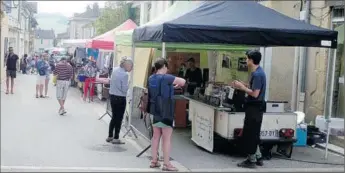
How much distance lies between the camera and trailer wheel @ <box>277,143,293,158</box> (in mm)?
9336

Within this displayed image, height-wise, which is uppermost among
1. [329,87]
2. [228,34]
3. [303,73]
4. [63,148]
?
[228,34]

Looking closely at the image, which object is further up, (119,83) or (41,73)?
(119,83)

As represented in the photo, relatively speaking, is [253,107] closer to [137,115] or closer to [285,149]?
[285,149]

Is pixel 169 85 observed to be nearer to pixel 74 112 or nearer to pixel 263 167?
pixel 263 167

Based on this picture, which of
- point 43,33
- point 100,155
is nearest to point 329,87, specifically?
point 100,155

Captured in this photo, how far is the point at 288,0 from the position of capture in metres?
13.9

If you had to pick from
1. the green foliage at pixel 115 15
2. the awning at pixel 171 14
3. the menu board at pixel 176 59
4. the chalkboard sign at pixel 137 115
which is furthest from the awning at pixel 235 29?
the green foliage at pixel 115 15

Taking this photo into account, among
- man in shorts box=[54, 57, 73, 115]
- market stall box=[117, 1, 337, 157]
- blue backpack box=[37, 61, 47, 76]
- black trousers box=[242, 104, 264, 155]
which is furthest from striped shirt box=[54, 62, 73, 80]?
black trousers box=[242, 104, 264, 155]

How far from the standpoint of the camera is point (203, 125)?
9711mm

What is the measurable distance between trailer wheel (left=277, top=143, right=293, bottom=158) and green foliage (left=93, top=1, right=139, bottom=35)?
2830 centimetres

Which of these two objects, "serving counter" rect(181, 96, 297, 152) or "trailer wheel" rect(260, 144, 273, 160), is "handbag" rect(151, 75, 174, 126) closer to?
"serving counter" rect(181, 96, 297, 152)

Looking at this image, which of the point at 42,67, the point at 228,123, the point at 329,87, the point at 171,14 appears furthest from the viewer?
the point at 42,67

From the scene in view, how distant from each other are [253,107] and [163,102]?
4.97ft

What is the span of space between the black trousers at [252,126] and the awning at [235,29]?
1.27 m
